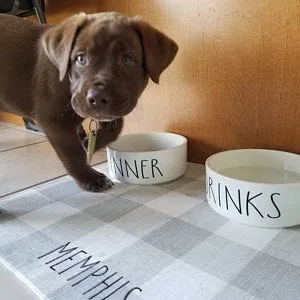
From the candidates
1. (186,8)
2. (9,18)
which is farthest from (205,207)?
(9,18)

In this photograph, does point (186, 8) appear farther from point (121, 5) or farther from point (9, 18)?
point (9, 18)

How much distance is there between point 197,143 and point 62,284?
1.97 ft

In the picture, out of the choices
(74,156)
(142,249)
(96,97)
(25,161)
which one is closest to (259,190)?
(142,249)

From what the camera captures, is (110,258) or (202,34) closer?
(110,258)

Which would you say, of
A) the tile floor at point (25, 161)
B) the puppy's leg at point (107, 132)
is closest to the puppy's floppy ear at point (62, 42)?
the puppy's leg at point (107, 132)

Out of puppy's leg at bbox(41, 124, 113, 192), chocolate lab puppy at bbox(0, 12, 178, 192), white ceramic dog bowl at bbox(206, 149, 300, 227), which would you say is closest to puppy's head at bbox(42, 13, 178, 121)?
chocolate lab puppy at bbox(0, 12, 178, 192)

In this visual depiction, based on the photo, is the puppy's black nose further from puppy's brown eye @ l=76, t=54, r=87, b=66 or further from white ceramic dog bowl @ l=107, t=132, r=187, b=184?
white ceramic dog bowl @ l=107, t=132, r=187, b=184

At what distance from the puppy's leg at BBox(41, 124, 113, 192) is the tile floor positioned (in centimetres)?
15

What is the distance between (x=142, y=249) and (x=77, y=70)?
364 mm

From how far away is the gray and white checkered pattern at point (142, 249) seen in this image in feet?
1.56

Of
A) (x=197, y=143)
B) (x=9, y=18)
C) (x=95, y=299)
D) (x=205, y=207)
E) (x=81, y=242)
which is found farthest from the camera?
(x=197, y=143)

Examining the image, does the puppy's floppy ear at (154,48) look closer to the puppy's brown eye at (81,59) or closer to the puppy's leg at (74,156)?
the puppy's brown eye at (81,59)

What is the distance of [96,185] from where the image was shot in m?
0.82

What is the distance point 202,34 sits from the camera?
89 cm
